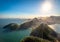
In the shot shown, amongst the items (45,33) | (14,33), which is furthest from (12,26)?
(45,33)

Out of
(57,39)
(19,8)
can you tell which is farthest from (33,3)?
(57,39)

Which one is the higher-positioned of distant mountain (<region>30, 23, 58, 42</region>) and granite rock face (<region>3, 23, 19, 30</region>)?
granite rock face (<region>3, 23, 19, 30</region>)

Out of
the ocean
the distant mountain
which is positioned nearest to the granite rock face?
the ocean

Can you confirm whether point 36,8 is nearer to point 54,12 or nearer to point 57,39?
point 54,12

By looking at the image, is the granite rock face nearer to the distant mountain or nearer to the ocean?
the ocean

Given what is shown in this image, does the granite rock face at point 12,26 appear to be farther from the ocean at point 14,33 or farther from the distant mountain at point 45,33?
the distant mountain at point 45,33

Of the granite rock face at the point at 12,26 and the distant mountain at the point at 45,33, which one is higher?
the granite rock face at the point at 12,26

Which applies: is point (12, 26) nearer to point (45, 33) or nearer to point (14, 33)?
point (14, 33)

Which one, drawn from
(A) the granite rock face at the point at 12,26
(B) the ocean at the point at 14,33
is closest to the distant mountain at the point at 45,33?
(B) the ocean at the point at 14,33
